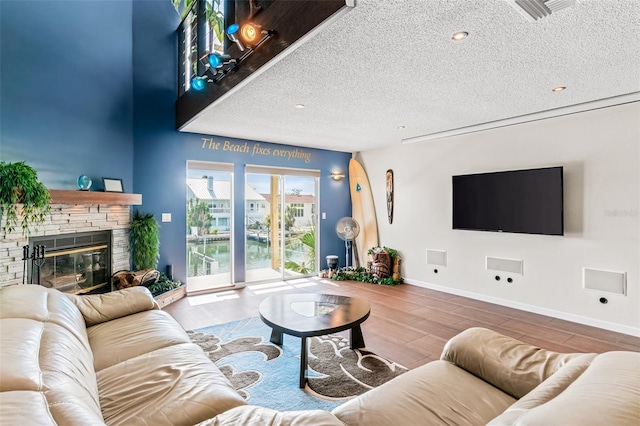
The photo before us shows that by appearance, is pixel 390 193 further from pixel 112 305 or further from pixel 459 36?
pixel 112 305

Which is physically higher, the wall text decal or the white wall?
the wall text decal

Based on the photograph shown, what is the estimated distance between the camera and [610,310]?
3.40 metres

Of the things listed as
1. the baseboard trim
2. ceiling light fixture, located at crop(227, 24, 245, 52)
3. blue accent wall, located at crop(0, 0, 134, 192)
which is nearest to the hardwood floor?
the baseboard trim

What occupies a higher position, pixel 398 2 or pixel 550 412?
pixel 398 2

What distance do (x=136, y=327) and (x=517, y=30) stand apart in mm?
3302

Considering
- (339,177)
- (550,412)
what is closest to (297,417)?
(550,412)

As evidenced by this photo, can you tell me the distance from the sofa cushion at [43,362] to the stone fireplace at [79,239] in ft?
3.48

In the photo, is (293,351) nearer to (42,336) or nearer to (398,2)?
(42,336)

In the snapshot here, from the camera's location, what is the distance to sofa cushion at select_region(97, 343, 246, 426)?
128cm

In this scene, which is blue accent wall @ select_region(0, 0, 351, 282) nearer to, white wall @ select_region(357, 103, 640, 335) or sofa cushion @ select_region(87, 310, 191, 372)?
sofa cushion @ select_region(87, 310, 191, 372)

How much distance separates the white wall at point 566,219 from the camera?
330cm

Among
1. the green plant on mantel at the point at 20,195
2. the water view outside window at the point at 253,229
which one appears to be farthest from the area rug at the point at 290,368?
the water view outside window at the point at 253,229

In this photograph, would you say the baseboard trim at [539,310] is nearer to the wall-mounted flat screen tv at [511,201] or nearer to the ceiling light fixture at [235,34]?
the wall-mounted flat screen tv at [511,201]

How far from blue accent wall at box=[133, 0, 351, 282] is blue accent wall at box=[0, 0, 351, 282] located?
0.05 ft
